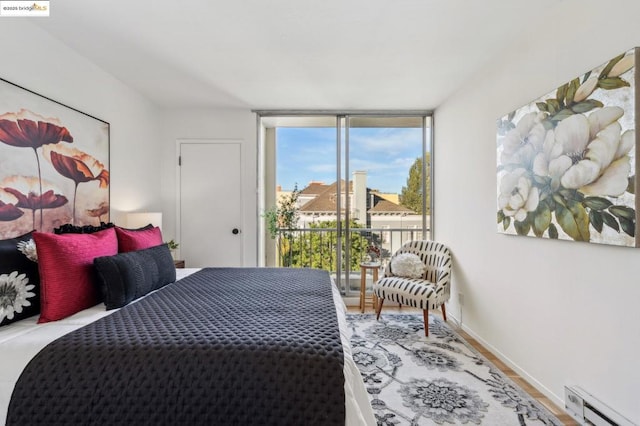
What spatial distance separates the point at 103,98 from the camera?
2.79 metres

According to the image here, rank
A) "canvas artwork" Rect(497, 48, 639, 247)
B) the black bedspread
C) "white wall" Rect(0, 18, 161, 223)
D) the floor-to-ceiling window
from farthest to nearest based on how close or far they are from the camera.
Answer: the floor-to-ceiling window → "white wall" Rect(0, 18, 161, 223) → "canvas artwork" Rect(497, 48, 639, 247) → the black bedspread

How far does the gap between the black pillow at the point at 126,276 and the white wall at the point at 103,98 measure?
1.31 metres

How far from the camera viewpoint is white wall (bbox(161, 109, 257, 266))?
382cm

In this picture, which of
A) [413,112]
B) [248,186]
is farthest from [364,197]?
[248,186]

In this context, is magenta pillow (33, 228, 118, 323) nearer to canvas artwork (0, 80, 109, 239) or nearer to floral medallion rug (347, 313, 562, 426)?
canvas artwork (0, 80, 109, 239)

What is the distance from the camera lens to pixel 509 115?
2338mm

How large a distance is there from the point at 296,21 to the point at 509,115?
175cm

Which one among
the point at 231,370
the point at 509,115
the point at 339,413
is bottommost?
the point at 339,413

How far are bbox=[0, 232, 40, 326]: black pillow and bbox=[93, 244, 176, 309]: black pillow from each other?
0.92 feet

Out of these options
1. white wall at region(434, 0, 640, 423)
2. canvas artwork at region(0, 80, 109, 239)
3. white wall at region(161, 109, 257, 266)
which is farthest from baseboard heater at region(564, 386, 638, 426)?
canvas artwork at region(0, 80, 109, 239)

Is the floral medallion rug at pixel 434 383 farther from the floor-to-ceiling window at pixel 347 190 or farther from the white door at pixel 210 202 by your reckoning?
the white door at pixel 210 202

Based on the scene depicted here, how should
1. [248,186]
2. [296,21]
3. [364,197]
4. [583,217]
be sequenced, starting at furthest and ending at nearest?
[364,197] → [248,186] → [296,21] → [583,217]

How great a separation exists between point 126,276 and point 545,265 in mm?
2647

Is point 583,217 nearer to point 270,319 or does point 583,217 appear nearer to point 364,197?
point 270,319
